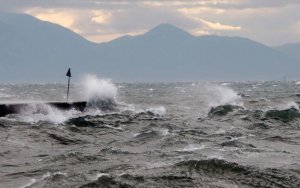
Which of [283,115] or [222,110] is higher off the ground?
[283,115]

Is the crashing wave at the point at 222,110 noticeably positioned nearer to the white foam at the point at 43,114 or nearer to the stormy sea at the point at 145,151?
the stormy sea at the point at 145,151

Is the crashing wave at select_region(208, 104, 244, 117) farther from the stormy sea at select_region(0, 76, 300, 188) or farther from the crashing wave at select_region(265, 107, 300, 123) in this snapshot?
the crashing wave at select_region(265, 107, 300, 123)

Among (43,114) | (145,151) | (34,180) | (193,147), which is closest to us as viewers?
(34,180)

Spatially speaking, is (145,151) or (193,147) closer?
(145,151)

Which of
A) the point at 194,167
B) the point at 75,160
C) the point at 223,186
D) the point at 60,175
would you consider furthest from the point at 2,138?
the point at 223,186

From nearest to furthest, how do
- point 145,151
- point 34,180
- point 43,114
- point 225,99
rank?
point 34,180
point 145,151
point 43,114
point 225,99

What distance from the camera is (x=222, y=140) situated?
21.8 metres

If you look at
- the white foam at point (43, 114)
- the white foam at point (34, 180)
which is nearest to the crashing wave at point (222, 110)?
the white foam at point (43, 114)

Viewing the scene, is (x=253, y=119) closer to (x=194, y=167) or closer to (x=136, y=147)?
(x=136, y=147)

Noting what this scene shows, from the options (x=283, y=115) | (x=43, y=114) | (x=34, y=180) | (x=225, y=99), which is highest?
(x=283, y=115)

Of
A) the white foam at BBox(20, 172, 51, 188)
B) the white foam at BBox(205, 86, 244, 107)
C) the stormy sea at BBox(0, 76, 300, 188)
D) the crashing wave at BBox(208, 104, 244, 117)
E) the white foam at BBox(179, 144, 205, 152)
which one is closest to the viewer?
the white foam at BBox(20, 172, 51, 188)

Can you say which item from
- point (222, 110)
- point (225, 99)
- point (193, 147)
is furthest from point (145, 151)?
point (225, 99)

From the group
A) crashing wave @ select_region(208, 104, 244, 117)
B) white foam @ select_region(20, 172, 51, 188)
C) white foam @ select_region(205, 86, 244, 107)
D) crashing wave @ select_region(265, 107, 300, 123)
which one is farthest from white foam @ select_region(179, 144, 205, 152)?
white foam @ select_region(205, 86, 244, 107)

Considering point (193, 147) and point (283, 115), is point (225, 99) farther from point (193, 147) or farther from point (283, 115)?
point (193, 147)
